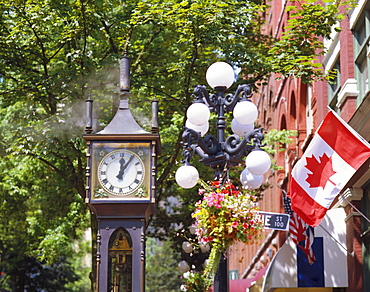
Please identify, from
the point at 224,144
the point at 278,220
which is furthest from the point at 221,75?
the point at 278,220

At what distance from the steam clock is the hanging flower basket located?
0.75m

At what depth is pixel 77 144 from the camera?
1534 centimetres

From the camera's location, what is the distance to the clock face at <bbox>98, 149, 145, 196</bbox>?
9.50 metres

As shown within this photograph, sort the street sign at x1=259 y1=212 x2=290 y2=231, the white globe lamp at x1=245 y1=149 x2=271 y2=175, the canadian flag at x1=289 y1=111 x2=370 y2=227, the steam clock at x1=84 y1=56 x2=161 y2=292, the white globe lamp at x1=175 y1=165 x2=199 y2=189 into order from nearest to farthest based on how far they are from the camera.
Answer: the steam clock at x1=84 y1=56 x2=161 y2=292 < the white globe lamp at x1=245 y1=149 x2=271 y2=175 < the white globe lamp at x1=175 y1=165 x2=199 y2=189 < the canadian flag at x1=289 y1=111 x2=370 y2=227 < the street sign at x1=259 y1=212 x2=290 y2=231

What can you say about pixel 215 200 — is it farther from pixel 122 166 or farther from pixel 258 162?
pixel 122 166

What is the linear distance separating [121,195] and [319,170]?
166 inches

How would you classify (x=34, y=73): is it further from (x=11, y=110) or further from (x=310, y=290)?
(x=310, y=290)

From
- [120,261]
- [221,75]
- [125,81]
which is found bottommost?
[120,261]

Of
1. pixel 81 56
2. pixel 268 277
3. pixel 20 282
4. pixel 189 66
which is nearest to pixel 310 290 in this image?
pixel 268 277

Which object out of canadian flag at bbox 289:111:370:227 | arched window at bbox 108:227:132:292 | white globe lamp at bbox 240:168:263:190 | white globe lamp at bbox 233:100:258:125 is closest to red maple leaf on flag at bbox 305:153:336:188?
canadian flag at bbox 289:111:370:227

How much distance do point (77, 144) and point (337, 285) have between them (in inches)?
261

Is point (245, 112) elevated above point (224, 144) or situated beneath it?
elevated above

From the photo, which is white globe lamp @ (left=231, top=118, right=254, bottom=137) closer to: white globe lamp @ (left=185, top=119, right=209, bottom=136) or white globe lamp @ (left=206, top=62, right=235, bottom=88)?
white globe lamp @ (left=185, top=119, right=209, bottom=136)

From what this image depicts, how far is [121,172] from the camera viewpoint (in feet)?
31.5
